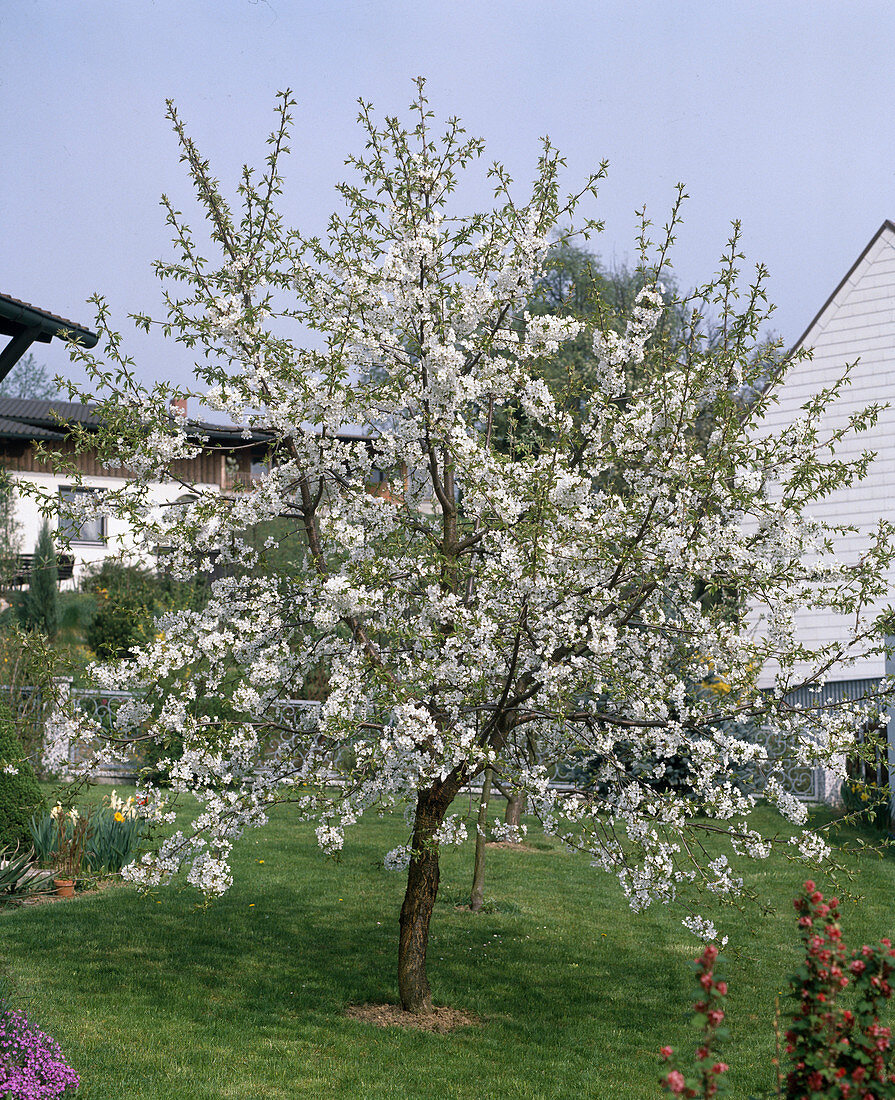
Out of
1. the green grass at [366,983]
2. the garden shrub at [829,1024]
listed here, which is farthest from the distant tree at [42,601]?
the garden shrub at [829,1024]

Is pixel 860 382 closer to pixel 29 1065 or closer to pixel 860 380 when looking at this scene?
pixel 860 380

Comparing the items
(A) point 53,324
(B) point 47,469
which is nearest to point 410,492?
(A) point 53,324

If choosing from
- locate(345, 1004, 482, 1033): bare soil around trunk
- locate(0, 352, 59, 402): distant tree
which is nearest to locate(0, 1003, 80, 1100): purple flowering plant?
locate(345, 1004, 482, 1033): bare soil around trunk

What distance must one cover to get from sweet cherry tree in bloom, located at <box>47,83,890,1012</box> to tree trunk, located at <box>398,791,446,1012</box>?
0.06 feet

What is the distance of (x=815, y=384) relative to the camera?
1862 cm

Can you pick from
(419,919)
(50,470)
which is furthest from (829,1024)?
(50,470)

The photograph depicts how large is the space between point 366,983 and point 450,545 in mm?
3383

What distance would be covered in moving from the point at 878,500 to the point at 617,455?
42.5 ft

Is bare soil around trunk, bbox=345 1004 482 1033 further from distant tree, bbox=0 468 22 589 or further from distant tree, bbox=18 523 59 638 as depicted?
distant tree, bbox=0 468 22 589

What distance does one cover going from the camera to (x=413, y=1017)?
679 cm

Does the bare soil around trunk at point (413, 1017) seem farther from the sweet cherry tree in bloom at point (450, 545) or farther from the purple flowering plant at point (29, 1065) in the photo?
the purple flowering plant at point (29, 1065)

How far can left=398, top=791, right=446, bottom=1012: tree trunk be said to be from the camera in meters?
6.86

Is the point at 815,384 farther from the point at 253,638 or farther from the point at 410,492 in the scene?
the point at 253,638

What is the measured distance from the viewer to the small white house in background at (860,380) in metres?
17.7
